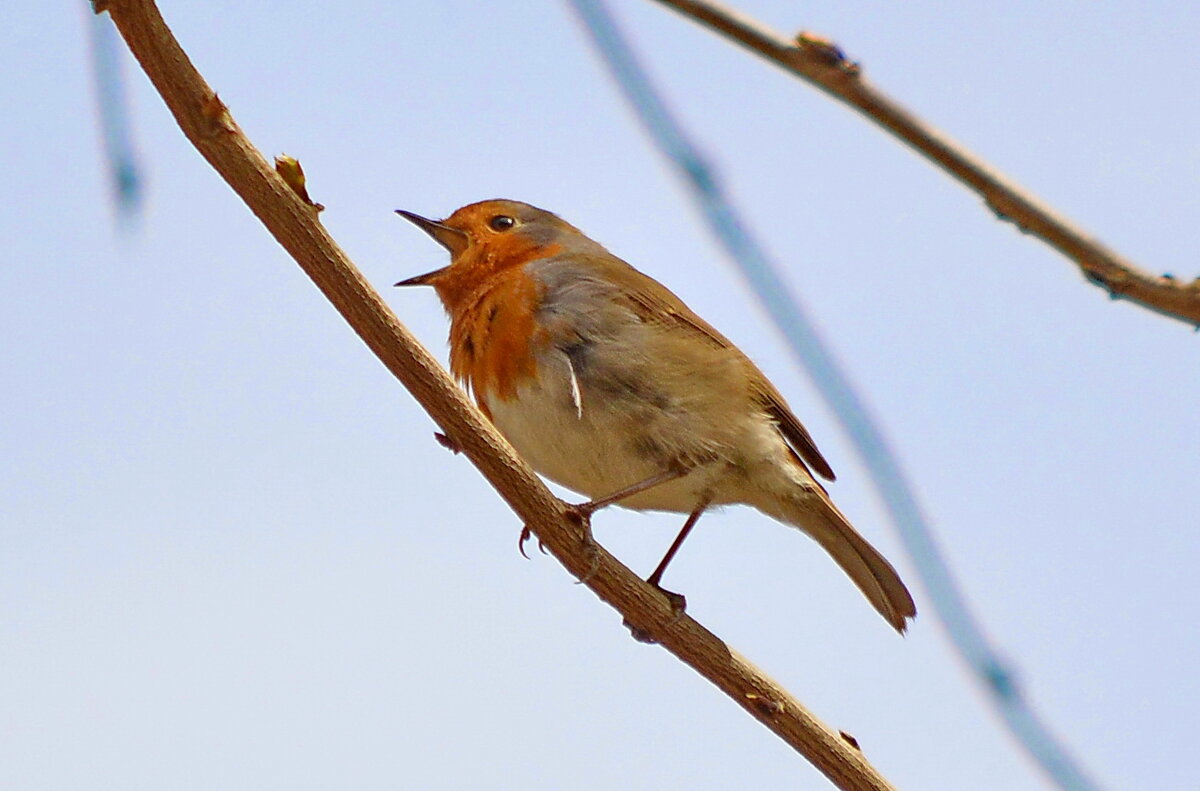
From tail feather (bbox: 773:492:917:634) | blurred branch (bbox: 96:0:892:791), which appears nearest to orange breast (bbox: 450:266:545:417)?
blurred branch (bbox: 96:0:892:791)

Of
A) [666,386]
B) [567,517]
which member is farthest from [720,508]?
[567,517]

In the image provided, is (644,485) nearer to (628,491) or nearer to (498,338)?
(628,491)

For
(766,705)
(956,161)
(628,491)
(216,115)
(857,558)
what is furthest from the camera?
(857,558)

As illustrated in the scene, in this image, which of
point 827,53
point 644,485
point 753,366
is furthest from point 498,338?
point 827,53

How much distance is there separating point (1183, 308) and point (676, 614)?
3.45m

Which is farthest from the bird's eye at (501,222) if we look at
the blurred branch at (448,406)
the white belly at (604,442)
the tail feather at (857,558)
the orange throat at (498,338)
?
the blurred branch at (448,406)

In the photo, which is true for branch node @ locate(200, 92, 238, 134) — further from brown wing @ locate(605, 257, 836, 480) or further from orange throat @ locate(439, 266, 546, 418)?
brown wing @ locate(605, 257, 836, 480)

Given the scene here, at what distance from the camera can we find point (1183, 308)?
66.2 inches

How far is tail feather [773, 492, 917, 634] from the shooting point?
20.9ft

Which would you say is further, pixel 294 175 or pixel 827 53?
pixel 294 175

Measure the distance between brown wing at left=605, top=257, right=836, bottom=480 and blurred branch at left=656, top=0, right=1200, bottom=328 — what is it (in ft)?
14.9

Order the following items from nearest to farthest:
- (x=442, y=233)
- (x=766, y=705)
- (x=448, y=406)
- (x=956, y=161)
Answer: (x=956, y=161)
(x=448, y=406)
(x=766, y=705)
(x=442, y=233)

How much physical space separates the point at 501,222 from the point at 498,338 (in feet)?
5.23

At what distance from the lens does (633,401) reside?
582cm
